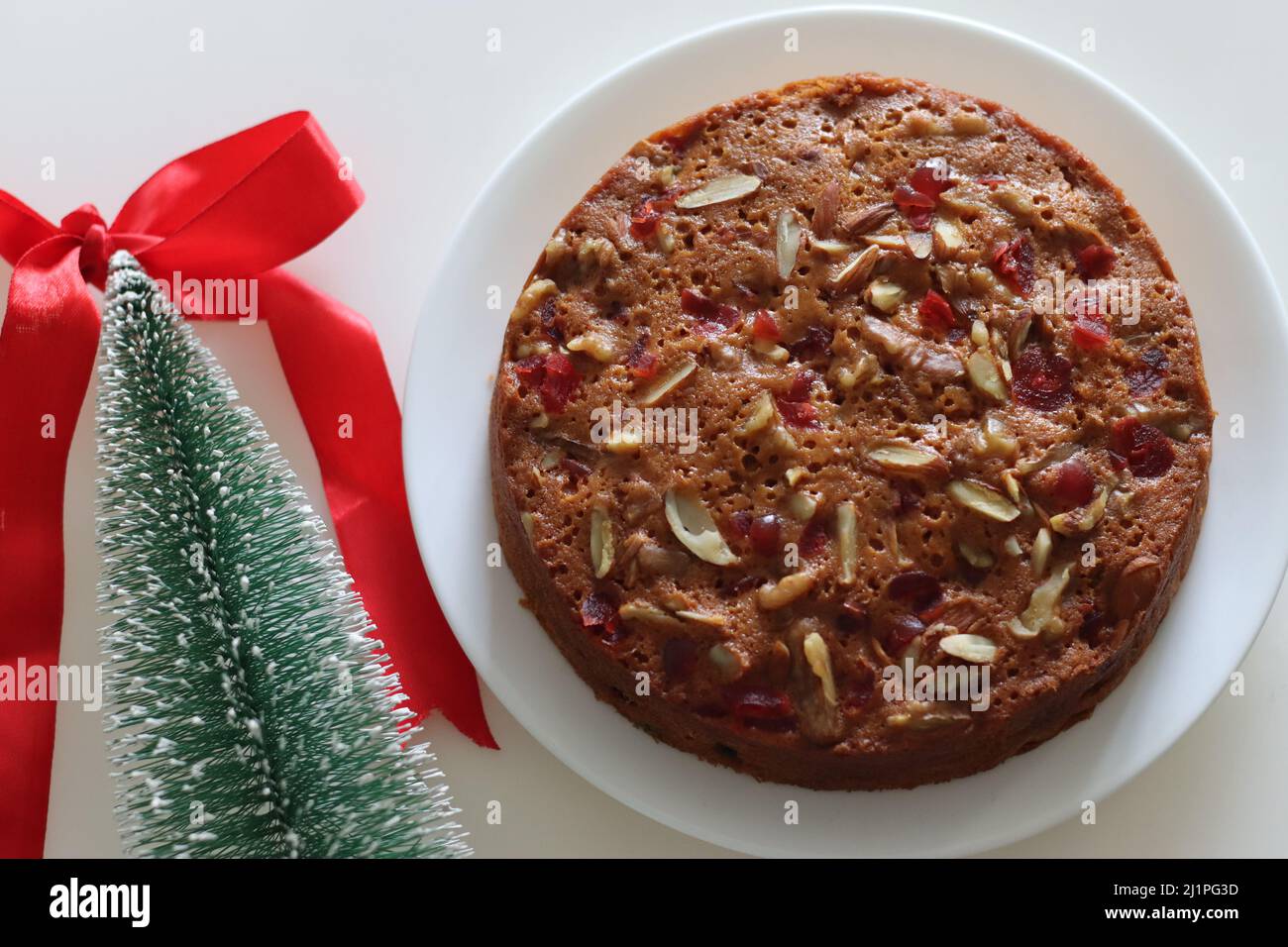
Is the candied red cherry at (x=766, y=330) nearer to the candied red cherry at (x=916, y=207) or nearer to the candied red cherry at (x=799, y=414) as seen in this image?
the candied red cherry at (x=799, y=414)

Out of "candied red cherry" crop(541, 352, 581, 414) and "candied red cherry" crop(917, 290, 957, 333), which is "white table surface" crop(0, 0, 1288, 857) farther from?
"candied red cherry" crop(917, 290, 957, 333)

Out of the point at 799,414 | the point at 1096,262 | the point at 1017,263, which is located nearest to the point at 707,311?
the point at 799,414

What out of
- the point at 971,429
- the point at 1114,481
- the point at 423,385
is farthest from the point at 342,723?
the point at 1114,481

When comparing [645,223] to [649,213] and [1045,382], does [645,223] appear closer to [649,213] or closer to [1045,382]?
[649,213]

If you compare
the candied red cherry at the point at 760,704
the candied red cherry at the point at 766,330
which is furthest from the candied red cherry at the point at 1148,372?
the candied red cherry at the point at 760,704

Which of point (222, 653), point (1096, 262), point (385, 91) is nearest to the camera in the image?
point (222, 653)
